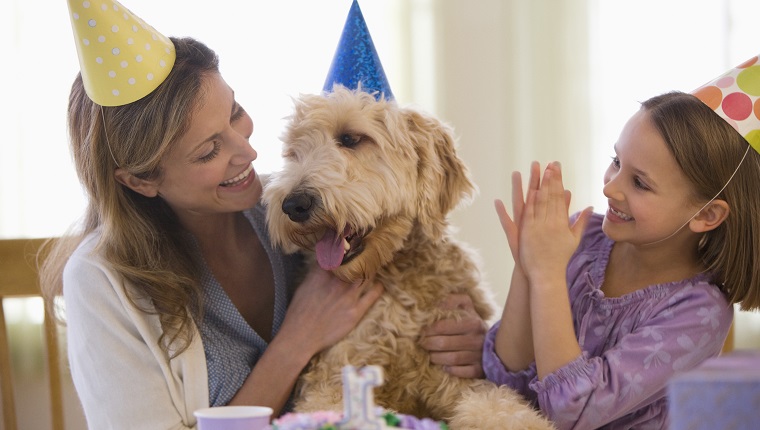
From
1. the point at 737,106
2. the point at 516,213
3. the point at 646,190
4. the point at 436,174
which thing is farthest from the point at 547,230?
the point at 737,106

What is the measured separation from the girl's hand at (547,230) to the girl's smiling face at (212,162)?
0.64 metres

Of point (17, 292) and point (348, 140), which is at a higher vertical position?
point (348, 140)

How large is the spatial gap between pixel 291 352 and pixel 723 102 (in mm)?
1044


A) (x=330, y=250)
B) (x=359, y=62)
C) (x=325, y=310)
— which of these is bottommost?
(x=325, y=310)

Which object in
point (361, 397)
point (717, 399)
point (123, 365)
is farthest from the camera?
point (123, 365)

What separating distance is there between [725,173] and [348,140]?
0.80 m

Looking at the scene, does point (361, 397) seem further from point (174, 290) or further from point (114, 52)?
point (114, 52)

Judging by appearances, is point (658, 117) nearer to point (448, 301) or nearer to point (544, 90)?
point (448, 301)

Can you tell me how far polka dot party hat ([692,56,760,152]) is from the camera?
4.96 ft

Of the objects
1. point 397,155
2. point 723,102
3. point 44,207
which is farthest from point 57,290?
point 723,102

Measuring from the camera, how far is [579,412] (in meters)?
1.51

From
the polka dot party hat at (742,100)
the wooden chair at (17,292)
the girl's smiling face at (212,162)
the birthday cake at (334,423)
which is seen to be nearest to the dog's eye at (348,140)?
the girl's smiling face at (212,162)

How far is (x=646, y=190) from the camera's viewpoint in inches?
61.5

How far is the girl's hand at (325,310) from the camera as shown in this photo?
1699 mm
